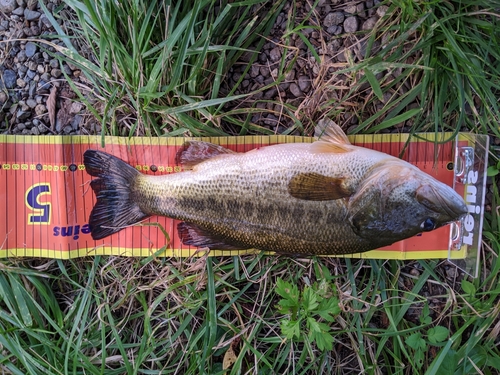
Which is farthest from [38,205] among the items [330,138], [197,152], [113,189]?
[330,138]

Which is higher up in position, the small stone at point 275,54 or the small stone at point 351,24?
the small stone at point 351,24

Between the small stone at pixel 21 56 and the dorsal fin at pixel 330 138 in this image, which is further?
the small stone at pixel 21 56

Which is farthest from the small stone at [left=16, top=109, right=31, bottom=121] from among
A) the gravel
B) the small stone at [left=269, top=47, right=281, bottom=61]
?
the small stone at [left=269, top=47, right=281, bottom=61]

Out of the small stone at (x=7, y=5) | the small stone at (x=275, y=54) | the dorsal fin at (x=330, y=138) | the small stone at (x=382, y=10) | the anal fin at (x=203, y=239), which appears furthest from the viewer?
the small stone at (x=7, y=5)

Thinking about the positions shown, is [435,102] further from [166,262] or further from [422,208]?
[166,262]

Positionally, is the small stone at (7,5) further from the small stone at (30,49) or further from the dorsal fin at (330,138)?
the dorsal fin at (330,138)

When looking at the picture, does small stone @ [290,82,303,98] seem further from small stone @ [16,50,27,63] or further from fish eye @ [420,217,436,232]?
small stone @ [16,50,27,63]

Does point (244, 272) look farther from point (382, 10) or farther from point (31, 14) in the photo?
point (31, 14)

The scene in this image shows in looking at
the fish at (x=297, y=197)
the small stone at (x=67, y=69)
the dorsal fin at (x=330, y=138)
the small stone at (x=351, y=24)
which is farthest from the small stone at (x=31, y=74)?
the small stone at (x=351, y=24)

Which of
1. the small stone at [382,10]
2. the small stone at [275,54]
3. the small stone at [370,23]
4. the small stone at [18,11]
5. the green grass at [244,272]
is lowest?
the green grass at [244,272]
